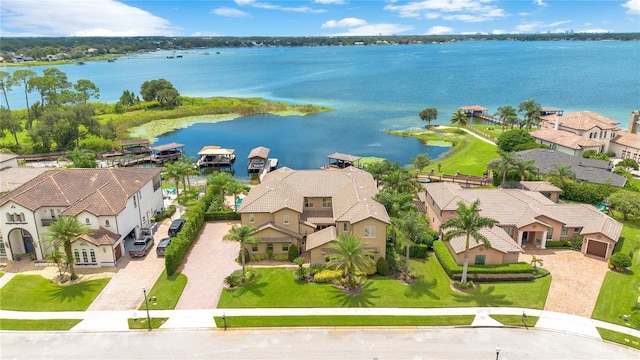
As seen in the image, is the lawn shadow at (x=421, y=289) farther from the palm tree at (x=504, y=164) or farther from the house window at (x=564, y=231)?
the palm tree at (x=504, y=164)

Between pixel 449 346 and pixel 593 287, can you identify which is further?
pixel 593 287

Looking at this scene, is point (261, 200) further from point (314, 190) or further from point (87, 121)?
point (87, 121)

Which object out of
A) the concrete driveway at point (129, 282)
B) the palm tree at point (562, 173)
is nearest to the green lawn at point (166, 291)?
the concrete driveway at point (129, 282)

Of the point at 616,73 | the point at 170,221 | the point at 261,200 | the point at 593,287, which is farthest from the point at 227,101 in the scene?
the point at 616,73

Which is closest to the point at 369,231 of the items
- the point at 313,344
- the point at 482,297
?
the point at 482,297

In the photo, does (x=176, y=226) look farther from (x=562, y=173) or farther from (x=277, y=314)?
(x=562, y=173)

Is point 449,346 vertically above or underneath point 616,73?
underneath
